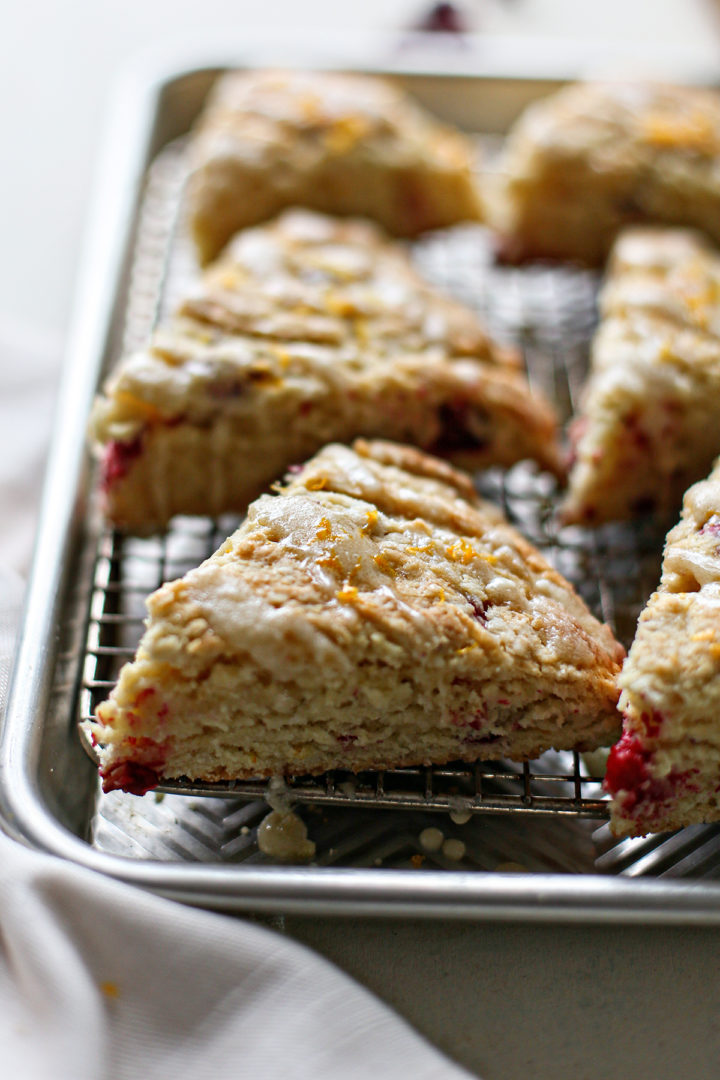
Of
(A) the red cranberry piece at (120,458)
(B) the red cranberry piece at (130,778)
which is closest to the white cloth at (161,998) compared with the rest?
(B) the red cranberry piece at (130,778)

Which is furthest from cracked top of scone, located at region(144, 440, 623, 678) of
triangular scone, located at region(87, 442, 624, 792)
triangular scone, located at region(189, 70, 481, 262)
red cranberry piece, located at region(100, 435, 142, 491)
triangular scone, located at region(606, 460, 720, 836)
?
triangular scone, located at region(189, 70, 481, 262)

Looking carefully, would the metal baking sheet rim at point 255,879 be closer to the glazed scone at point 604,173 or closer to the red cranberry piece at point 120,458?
the red cranberry piece at point 120,458

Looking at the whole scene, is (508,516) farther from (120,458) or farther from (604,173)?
(604,173)

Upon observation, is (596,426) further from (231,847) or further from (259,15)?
(259,15)

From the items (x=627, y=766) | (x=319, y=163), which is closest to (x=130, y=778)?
(x=627, y=766)

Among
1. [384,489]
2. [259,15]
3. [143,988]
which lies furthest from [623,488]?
[259,15]
